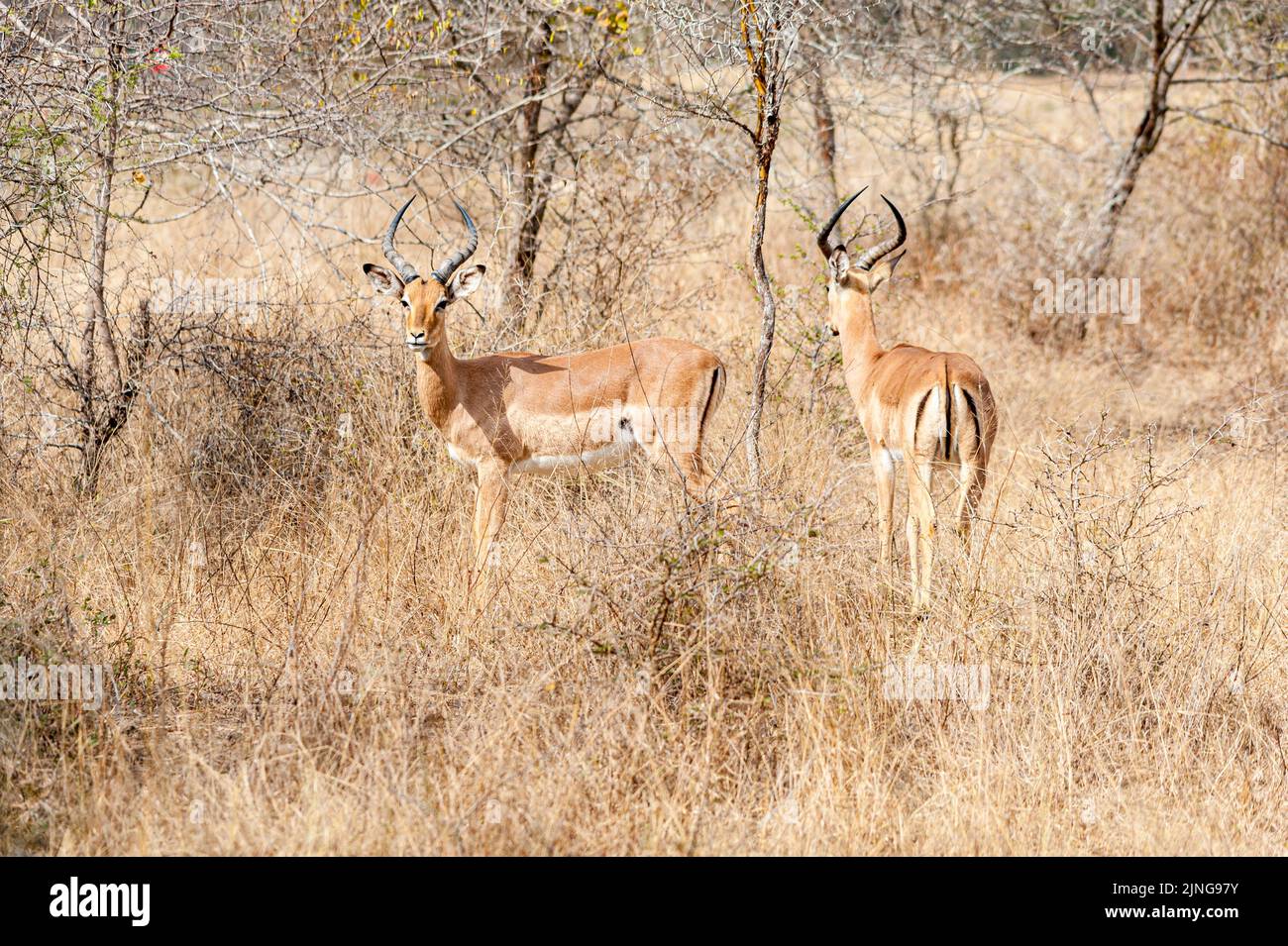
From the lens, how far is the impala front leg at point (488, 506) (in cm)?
600

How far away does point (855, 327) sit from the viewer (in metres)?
6.96

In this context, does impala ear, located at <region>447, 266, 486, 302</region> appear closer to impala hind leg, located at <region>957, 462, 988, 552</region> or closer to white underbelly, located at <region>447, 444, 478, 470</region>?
white underbelly, located at <region>447, 444, 478, 470</region>

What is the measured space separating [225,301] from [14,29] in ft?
5.27

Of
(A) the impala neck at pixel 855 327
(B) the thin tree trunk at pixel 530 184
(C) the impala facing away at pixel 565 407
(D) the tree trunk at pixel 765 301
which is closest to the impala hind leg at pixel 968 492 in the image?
(D) the tree trunk at pixel 765 301

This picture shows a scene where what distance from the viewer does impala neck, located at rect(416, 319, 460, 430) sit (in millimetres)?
6109

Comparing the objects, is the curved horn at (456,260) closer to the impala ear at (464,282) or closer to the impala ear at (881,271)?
the impala ear at (464,282)

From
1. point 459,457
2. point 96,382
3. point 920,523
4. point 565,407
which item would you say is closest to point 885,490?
point 920,523

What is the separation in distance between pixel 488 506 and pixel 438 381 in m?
0.65

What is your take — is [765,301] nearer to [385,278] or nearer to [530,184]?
[385,278]

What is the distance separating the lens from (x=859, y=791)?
409 centimetres

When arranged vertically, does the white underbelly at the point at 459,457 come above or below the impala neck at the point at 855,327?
Answer: below

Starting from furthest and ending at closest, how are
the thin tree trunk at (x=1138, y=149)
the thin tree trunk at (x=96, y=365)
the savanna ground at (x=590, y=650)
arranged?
the thin tree trunk at (x=1138, y=149), the thin tree trunk at (x=96, y=365), the savanna ground at (x=590, y=650)
